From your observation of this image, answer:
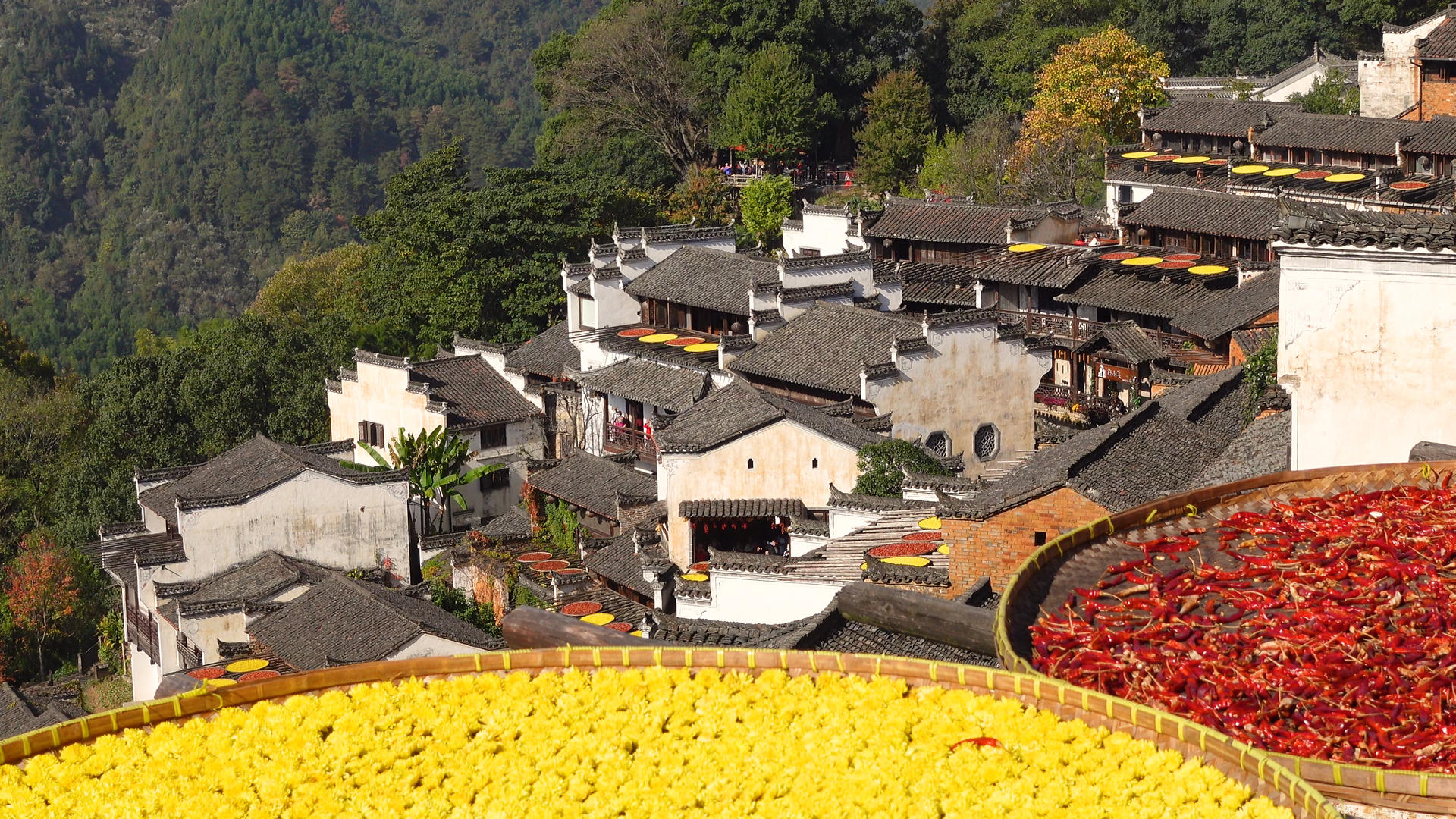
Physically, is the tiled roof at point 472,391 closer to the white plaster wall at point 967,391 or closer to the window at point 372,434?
the window at point 372,434

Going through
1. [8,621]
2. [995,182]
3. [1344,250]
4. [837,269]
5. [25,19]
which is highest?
[25,19]

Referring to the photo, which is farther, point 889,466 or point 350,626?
point 889,466

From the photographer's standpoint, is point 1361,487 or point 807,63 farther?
point 807,63

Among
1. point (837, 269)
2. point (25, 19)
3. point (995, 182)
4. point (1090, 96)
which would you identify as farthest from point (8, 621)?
point (25, 19)

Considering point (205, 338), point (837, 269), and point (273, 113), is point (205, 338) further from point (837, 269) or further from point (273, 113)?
point (273, 113)

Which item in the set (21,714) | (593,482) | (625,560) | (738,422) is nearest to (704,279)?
(593,482)

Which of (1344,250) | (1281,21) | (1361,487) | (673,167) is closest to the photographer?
(1361,487)

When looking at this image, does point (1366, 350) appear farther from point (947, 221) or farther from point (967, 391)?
point (947, 221)

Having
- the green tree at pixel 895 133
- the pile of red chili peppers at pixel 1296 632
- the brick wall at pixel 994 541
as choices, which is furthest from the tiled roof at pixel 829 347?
the pile of red chili peppers at pixel 1296 632

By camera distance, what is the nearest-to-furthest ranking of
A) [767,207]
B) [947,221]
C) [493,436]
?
1. [493,436]
2. [947,221]
3. [767,207]
